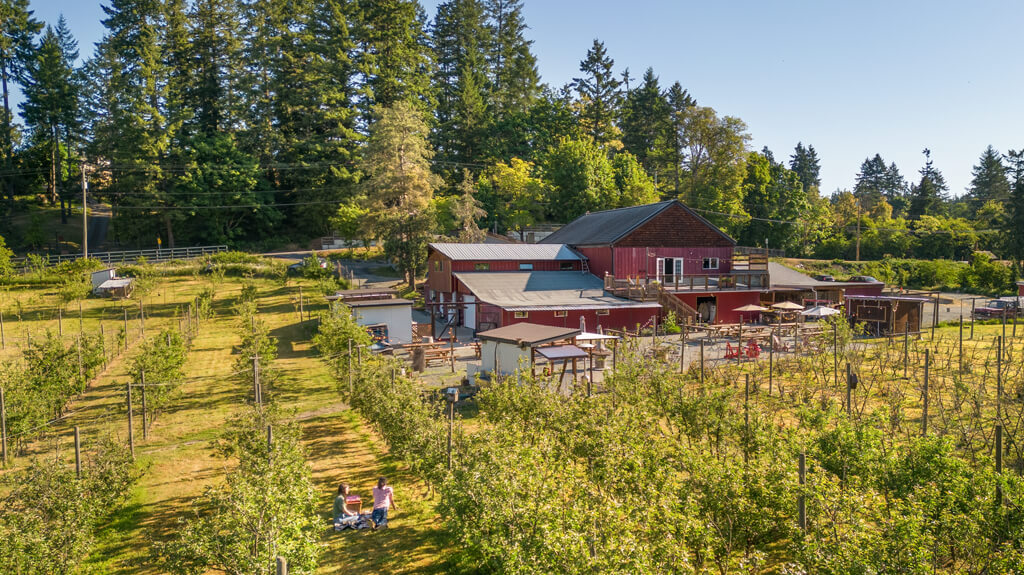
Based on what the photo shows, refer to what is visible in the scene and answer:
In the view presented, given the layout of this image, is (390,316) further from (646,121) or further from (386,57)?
(646,121)

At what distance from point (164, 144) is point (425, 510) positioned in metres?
53.6

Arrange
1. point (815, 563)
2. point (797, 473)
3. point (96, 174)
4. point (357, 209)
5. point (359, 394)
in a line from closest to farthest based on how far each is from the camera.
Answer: point (815, 563) < point (797, 473) < point (359, 394) < point (357, 209) < point (96, 174)

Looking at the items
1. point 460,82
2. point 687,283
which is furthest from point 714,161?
point 687,283

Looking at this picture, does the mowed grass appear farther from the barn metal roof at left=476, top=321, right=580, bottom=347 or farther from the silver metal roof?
the silver metal roof

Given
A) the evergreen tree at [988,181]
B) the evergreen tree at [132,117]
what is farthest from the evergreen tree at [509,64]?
the evergreen tree at [988,181]

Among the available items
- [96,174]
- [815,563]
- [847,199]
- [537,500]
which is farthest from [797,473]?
[847,199]

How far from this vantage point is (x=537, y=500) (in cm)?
759

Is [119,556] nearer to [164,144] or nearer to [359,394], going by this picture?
[359,394]

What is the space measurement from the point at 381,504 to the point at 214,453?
4.93 m


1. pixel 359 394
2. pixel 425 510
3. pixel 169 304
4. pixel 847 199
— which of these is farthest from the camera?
pixel 847 199

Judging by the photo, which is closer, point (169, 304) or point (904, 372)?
point (904, 372)

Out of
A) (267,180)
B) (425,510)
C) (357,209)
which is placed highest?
(267,180)

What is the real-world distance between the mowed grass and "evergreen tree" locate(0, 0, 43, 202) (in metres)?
41.1

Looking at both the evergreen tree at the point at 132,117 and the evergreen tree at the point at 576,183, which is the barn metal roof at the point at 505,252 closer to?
the evergreen tree at the point at 576,183
